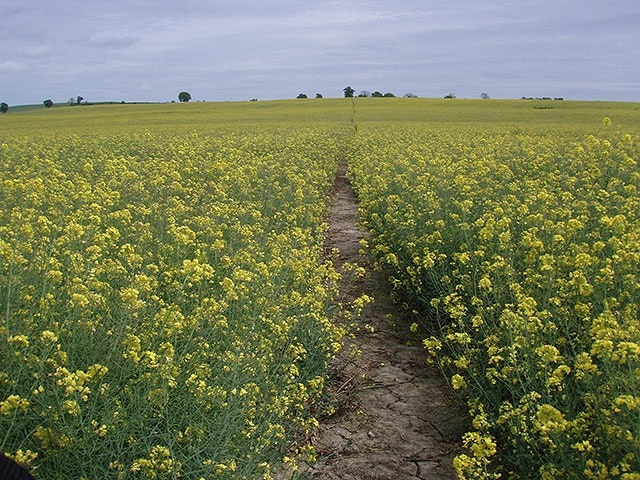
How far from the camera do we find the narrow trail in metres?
4.18

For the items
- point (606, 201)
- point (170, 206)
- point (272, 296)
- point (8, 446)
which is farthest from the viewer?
point (606, 201)

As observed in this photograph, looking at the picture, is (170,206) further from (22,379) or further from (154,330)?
(22,379)

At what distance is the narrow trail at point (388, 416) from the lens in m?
4.18

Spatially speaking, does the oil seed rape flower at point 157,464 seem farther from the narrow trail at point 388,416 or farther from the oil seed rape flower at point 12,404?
the narrow trail at point 388,416

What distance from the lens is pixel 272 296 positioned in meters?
4.62

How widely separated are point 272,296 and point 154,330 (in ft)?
4.07

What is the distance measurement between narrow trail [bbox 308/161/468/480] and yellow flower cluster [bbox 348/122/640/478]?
0.70 ft


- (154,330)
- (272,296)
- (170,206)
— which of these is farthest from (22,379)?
(170,206)

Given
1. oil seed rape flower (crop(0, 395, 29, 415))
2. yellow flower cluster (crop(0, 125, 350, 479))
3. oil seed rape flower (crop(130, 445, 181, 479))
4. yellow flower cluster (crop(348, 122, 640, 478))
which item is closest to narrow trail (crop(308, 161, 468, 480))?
yellow flower cluster (crop(348, 122, 640, 478))

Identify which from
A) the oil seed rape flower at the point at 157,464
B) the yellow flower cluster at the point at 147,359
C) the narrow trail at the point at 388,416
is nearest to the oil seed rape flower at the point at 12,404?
the yellow flower cluster at the point at 147,359

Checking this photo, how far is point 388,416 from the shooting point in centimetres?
484

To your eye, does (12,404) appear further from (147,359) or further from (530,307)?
(530,307)

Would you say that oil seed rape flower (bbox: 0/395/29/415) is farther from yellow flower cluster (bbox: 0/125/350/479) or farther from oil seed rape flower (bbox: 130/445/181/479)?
oil seed rape flower (bbox: 130/445/181/479)

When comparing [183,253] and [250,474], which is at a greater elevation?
[183,253]
